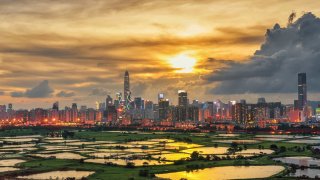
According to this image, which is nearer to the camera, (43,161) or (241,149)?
(43,161)

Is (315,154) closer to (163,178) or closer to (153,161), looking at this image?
(153,161)

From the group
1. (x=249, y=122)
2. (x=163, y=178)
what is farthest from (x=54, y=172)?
(x=249, y=122)

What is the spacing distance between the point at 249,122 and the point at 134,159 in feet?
448

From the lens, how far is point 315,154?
60781 millimetres

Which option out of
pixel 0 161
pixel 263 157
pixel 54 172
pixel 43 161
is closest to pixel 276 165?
pixel 263 157

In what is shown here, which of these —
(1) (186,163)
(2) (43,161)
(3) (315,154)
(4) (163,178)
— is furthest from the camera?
(3) (315,154)

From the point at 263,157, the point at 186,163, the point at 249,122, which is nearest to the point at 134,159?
the point at 186,163

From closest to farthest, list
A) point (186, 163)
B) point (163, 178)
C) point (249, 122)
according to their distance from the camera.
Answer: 1. point (163, 178)
2. point (186, 163)
3. point (249, 122)

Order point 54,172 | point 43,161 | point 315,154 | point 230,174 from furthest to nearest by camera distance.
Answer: point 315,154, point 43,161, point 54,172, point 230,174

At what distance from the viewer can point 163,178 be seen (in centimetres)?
4266

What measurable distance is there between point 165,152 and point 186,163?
47.3ft

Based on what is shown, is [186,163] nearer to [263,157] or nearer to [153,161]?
[153,161]

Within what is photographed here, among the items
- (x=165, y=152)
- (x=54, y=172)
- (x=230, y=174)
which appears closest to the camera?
(x=230, y=174)

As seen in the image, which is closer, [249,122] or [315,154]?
[315,154]
